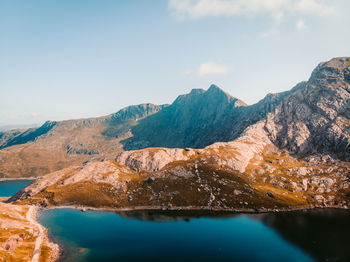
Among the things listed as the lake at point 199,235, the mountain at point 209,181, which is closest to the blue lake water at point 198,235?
the lake at point 199,235

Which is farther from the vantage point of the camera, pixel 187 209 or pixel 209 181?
pixel 209 181

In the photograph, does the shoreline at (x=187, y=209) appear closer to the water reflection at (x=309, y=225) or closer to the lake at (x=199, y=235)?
the water reflection at (x=309, y=225)

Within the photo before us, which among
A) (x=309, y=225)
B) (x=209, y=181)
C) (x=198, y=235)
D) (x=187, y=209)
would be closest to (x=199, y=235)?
(x=198, y=235)

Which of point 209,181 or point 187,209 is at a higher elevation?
point 209,181

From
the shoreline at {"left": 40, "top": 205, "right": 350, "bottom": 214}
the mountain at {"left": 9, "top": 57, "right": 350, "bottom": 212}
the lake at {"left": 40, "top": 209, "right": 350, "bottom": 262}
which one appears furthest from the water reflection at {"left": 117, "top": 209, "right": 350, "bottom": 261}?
the mountain at {"left": 9, "top": 57, "right": 350, "bottom": 212}

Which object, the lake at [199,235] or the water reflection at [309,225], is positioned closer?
the lake at [199,235]

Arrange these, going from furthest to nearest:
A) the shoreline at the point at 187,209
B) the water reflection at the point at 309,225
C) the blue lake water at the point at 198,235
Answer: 1. the shoreline at the point at 187,209
2. the water reflection at the point at 309,225
3. the blue lake water at the point at 198,235

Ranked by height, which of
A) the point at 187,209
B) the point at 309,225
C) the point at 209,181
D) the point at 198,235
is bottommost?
the point at 187,209

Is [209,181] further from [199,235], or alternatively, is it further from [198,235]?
[198,235]

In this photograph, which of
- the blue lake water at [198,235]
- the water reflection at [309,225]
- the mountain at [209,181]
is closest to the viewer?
the blue lake water at [198,235]
